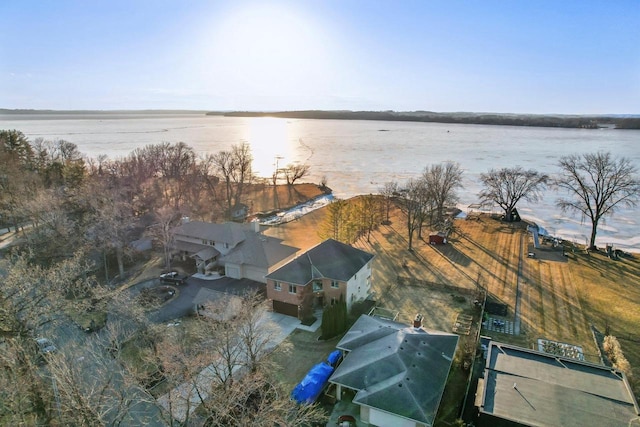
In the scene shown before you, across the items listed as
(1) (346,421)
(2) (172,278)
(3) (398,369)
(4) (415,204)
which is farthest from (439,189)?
(1) (346,421)

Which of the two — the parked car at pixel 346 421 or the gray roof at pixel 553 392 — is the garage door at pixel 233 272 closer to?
the parked car at pixel 346 421

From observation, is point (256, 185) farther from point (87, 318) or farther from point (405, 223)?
point (87, 318)

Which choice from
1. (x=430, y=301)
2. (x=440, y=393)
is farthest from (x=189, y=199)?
(x=440, y=393)

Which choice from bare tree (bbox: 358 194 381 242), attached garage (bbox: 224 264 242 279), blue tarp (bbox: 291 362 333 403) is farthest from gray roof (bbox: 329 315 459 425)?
bare tree (bbox: 358 194 381 242)

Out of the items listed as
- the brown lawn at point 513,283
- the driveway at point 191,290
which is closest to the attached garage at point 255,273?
the driveway at point 191,290

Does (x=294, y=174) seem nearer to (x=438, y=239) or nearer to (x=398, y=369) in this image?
(x=438, y=239)

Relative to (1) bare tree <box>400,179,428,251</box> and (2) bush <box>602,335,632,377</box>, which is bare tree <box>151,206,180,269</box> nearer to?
(1) bare tree <box>400,179,428,251</box>
